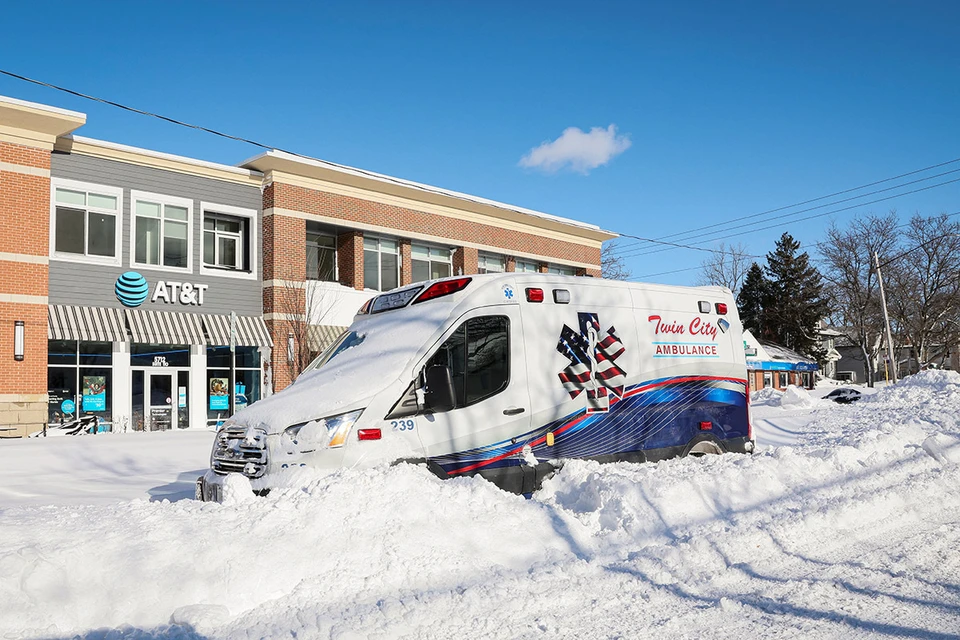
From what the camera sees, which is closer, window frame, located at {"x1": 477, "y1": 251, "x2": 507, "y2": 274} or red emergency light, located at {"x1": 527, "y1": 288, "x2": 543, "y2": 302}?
red emergency light, located at {"x1": 527, "y1": 288, "x2": 543, "y2": 302}

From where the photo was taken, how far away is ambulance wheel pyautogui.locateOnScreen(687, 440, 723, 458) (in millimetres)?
9490

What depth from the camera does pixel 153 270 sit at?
2367 cm

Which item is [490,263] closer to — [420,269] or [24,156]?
[420,269]

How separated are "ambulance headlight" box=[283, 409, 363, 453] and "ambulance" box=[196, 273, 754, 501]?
12mm

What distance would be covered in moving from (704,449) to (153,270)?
1909cm

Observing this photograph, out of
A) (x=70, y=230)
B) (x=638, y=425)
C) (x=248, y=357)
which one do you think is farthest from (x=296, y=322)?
(x=638, y=425)

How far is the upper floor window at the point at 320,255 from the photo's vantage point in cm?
2789

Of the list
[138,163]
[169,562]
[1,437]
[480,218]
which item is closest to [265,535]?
[169,562]

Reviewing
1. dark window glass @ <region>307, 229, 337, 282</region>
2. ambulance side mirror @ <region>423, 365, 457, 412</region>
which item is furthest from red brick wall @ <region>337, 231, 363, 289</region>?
ambulance side mirror @ <region>423, 365, 457, 412</region>

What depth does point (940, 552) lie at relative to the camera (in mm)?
6176

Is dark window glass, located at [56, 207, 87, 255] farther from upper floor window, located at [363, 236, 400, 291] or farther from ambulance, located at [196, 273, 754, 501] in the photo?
ambulance, located at [196, 273, 754, 501]

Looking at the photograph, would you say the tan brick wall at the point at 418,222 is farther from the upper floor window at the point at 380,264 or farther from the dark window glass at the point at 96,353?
the dark window glass at the point at 96,353

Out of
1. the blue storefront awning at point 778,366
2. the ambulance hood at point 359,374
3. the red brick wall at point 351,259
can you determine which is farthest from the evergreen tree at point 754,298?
the ambulance hood at point 359,374

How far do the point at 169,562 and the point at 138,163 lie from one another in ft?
69.5
